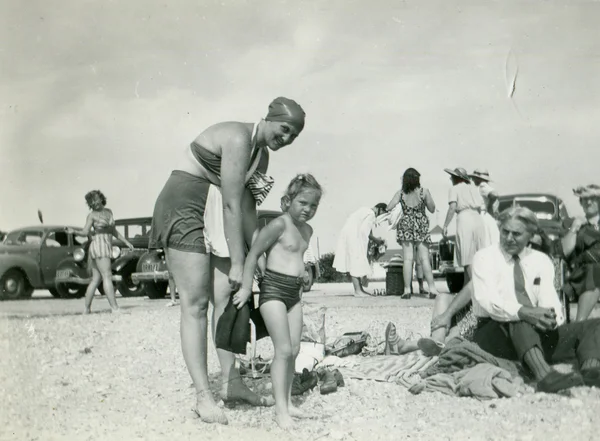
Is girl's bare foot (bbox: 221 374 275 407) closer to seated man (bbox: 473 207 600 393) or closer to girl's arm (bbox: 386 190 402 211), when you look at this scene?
seated man (bbox: 473 207 600 393)

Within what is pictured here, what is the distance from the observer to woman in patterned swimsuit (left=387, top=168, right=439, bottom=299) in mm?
9789

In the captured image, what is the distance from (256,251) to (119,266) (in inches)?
397

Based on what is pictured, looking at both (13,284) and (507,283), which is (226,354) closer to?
(507,283)

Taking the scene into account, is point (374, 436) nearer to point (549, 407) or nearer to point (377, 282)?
point (549, 407)

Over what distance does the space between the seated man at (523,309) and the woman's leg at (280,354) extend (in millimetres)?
1522

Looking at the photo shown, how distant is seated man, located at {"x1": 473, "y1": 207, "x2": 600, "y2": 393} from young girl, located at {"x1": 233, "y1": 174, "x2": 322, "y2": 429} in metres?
1.41

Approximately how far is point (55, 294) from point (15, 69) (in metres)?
10.1

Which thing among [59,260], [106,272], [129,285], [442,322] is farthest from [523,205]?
[59,260]

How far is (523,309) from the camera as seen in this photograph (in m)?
4.54

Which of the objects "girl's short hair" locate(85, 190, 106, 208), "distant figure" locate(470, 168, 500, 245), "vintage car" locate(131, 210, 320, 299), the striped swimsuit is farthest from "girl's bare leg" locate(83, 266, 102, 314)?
"distant figure" locate(470, 168, 500, 245)

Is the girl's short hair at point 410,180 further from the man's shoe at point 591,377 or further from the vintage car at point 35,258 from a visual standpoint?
the vintage car at point 35,258

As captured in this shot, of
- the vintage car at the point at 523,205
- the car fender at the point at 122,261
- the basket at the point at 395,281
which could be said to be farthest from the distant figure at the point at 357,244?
the car fender at the point at 122,261

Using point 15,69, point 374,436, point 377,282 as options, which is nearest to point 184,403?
point 374,436

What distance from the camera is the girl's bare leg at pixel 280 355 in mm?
→ 3703
